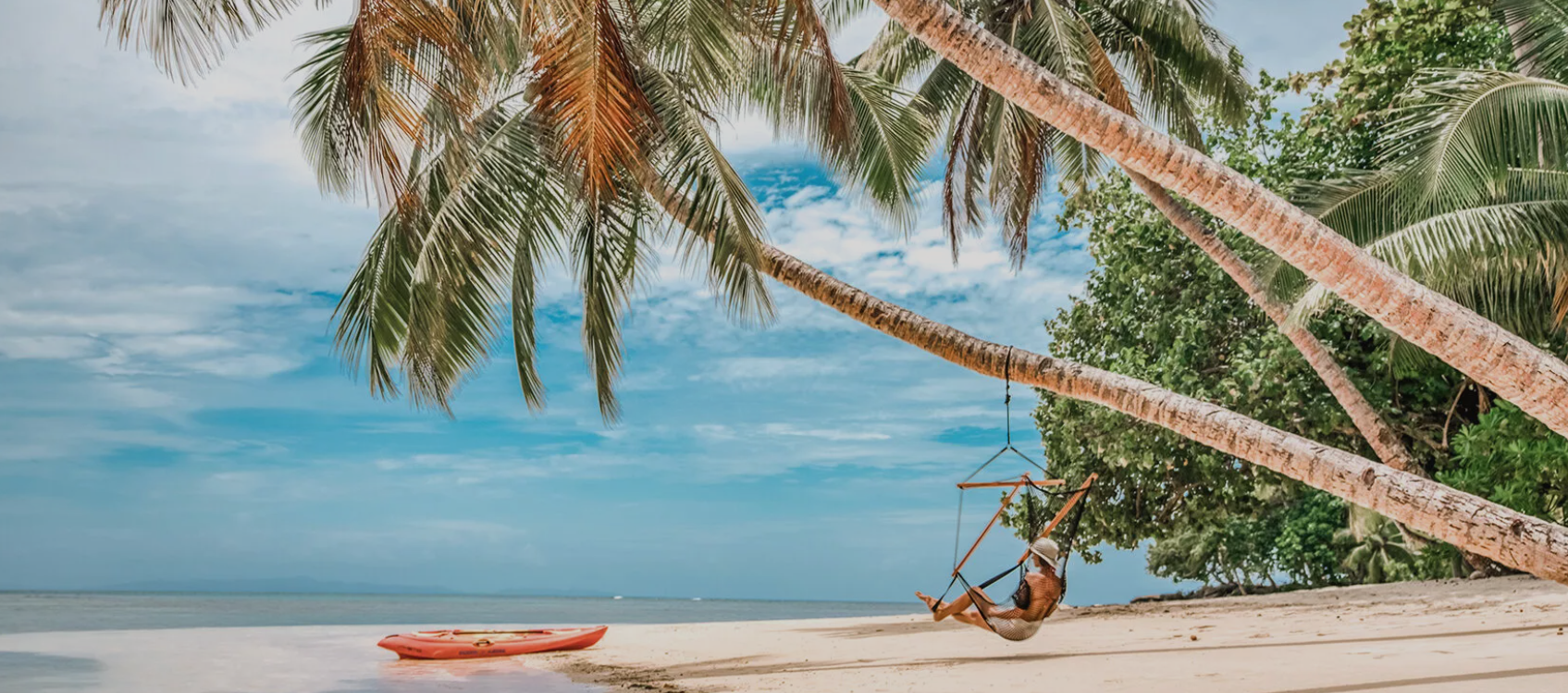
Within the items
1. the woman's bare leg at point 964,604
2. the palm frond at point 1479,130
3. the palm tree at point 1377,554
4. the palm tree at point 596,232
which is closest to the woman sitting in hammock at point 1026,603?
the woman's bare leg at point 964,604

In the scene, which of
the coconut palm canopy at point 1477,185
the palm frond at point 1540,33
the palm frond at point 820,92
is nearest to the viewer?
the coconut palm canopy at point 1477,185

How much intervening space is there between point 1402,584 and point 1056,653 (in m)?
4.91

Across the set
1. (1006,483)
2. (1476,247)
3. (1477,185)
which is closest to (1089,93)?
(1476,247)

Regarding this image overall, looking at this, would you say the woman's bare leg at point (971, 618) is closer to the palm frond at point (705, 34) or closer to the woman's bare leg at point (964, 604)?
the woman's bare leg at point (964, 604)

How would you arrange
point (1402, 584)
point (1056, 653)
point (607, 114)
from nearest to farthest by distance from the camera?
1. point (607, 114)
2. point (1056, 653)
3. point (1402, 584)

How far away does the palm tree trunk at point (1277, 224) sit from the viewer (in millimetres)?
4055

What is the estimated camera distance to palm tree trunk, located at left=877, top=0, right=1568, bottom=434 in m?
4.05

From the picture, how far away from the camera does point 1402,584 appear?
10.6 m

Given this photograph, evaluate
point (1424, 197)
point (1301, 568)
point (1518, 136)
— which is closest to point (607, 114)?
point (1424, 197)

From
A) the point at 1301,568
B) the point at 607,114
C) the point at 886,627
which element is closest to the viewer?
the point at 607,114

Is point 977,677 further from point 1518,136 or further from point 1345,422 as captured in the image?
point 1345,422

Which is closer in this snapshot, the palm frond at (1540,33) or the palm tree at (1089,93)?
the palm frond at (1540,33)

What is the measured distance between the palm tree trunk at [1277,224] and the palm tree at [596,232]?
57cm

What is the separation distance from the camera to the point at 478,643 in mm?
9977
